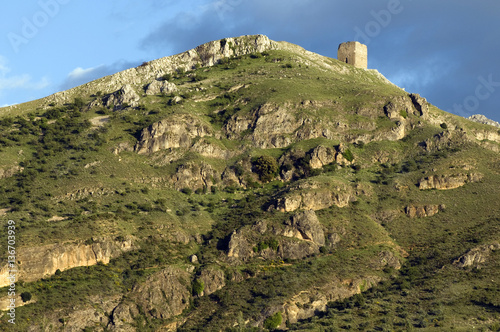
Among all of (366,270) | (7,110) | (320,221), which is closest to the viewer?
(366,270)

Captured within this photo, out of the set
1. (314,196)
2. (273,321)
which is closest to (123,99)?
(314,196)

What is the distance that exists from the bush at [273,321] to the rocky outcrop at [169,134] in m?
55.9

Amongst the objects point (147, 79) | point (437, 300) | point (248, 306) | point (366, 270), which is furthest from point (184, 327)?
point (147, 79)

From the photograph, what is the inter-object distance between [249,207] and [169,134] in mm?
28708

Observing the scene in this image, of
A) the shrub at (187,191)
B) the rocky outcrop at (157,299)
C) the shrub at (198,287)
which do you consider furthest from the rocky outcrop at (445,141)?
the rocky outcrop at (157,299)

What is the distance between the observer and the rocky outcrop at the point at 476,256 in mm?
117562

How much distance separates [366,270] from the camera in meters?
121

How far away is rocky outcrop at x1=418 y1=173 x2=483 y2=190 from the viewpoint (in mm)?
141250

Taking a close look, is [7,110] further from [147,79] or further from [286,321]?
[286,321]

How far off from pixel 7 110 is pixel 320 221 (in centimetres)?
9371

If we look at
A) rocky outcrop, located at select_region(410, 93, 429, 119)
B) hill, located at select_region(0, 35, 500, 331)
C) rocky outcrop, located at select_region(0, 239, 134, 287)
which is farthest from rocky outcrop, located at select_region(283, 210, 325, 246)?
rocky outcrop, located at select_region(410, 93, 429, 119)

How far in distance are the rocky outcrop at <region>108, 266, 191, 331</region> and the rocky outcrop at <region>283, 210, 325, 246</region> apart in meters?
21.0

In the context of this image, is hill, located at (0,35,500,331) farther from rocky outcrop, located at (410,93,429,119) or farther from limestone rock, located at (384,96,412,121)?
rocky outcrop, located at (410,93,429,119)

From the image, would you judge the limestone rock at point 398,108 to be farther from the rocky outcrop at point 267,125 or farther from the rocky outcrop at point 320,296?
the rocky outcrop at point 320,296
